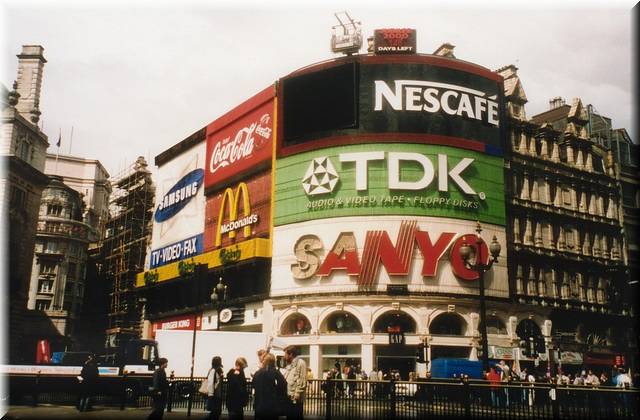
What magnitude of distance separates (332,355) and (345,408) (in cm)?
2293

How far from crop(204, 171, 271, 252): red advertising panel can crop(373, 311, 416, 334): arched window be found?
36.8 feet

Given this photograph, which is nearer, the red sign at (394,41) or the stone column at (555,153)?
the red sign at (394,41)

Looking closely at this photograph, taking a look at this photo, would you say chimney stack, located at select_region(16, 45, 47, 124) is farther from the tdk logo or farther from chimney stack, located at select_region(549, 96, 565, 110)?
chimney stack, located at select_region(549, 96, 565, 110)

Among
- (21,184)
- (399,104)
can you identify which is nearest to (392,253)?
(399,104)

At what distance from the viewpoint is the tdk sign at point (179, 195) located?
5819 centimetres

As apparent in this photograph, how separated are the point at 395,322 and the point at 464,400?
25.6 m

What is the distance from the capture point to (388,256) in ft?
133

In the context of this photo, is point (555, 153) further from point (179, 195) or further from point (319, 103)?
point (179, 195)

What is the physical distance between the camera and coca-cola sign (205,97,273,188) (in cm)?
4888

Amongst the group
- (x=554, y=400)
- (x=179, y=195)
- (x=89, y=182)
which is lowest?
(x=554, y=400)

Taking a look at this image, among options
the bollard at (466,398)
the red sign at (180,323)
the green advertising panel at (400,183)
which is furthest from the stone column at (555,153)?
the bollard at (466,398)

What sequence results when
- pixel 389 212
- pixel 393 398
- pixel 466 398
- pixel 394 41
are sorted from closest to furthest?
pixel 466 398, pixel 393 398, pixel 389 212, pixel 394 41

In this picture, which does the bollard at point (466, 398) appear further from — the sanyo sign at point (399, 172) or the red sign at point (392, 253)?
the sanyo sign at point (399, 172)

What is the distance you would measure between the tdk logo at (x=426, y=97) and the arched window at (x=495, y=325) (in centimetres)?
1388
